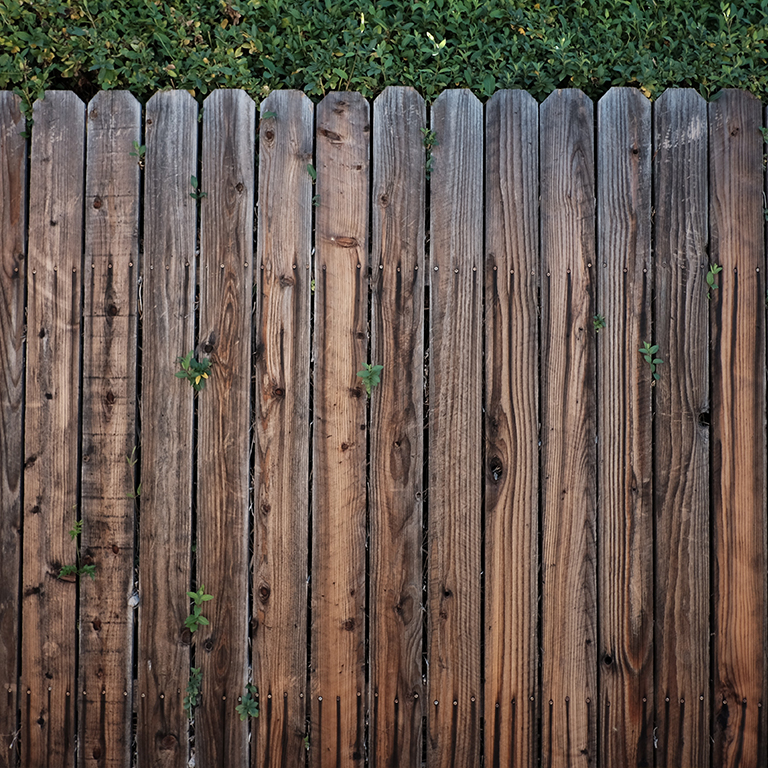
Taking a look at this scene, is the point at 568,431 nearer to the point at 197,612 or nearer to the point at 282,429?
the point at 282,429

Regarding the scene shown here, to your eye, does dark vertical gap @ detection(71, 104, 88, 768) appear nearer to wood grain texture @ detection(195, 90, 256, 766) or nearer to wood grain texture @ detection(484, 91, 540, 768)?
wood grain texture @ detection(195, 90, 256, 766)

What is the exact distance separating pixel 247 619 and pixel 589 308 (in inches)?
62.9

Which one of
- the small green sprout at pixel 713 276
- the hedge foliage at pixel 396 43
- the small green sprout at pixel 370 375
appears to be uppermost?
the hedge foliage at pixel 396 43

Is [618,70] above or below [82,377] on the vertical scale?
above

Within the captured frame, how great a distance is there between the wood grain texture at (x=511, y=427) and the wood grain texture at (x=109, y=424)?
124cm

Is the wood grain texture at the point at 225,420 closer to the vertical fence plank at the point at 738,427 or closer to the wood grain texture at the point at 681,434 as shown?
the wood grain texture at the point at 681,434

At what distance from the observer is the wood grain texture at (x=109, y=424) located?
2.06 meters

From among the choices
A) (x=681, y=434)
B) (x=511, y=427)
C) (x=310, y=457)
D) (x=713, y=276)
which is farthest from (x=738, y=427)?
(x=310, y=457)

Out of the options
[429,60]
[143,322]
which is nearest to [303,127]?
[429,60]

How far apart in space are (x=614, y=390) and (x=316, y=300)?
1079 mm

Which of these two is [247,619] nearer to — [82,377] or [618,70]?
[82,377]

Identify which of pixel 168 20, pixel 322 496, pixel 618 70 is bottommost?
pixel 322 496

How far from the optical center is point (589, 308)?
2.09m

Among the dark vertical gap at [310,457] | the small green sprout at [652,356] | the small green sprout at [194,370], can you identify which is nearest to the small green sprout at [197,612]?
the dark vertical gap at [310,457]
